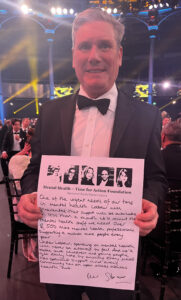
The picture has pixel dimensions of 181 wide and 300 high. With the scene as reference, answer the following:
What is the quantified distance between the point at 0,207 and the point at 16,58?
542 inches

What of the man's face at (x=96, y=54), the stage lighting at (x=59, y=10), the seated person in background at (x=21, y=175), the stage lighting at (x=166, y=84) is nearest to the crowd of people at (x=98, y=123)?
the man's face at (x=96, y=54)

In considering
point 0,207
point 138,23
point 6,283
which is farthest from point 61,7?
point 6,283

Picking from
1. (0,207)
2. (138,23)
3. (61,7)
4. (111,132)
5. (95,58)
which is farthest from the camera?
(138,23)

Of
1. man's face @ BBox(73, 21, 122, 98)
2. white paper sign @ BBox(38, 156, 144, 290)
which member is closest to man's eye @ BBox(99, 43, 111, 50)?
man's face @ BBox(73, 21, 122, 98)

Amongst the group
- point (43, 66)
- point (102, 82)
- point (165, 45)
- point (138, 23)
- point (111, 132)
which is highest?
point (138, 23)

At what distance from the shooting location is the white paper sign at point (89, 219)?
835 millimetres

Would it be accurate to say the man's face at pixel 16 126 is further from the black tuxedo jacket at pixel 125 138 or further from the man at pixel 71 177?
the man at pixel 71 177

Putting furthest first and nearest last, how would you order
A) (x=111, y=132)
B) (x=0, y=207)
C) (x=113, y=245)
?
(x=0, y=207) < (x=111, y=132) < (x=113, y=245)

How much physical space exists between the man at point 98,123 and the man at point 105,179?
0.64ft

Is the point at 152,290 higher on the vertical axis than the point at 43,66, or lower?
lower

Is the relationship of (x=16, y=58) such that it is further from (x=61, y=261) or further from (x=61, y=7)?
(x=61, y=261)

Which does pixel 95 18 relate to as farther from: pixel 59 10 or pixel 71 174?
pixel 59 10

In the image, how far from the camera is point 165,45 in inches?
619

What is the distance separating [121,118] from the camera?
1.08 metres
